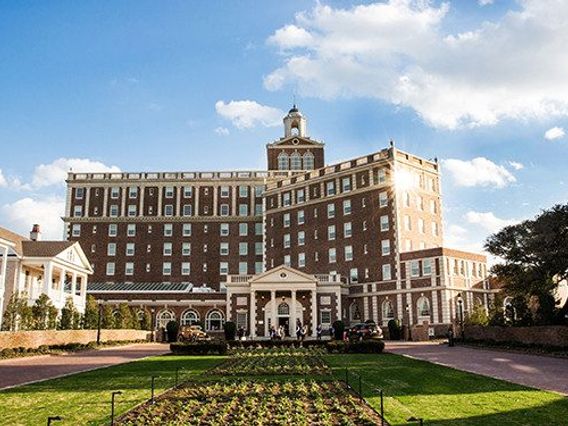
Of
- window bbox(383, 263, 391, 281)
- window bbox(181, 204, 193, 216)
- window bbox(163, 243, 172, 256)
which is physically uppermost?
window bbox(181, 204, 193, 216)

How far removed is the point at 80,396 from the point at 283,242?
6001 centimetres

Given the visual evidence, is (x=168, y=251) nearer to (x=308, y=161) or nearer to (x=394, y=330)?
(x=308, y=161)

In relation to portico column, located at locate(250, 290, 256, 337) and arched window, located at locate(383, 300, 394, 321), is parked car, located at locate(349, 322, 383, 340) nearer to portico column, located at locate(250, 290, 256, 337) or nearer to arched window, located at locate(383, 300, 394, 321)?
arched window, located at locate(383, 300, 394, 321)

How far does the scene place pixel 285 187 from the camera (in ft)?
253

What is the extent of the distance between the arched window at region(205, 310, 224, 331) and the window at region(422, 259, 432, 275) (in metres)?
25.8

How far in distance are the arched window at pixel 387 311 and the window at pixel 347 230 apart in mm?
9654

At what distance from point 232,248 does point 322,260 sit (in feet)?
58.0

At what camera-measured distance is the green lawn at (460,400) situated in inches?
464

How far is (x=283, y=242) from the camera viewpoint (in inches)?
2950

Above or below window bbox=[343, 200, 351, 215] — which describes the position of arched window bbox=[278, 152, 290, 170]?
above

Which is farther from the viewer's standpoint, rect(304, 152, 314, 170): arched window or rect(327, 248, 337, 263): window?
rect(304, 152, 314, 170): arched window

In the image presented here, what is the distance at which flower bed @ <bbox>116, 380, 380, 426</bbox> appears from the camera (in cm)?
1149

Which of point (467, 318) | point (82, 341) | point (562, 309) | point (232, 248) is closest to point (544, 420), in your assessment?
point (562, 309)

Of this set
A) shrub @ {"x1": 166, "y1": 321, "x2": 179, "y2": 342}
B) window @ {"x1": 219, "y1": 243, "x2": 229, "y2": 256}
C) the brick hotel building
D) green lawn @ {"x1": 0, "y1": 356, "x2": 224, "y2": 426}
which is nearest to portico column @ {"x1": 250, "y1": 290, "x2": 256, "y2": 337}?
the brick hotel building
